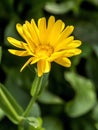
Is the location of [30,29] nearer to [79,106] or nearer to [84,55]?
[79,106]

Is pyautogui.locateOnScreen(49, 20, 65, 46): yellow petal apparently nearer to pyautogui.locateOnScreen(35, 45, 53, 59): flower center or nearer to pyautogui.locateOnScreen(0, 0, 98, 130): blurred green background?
pyautogui.locateOnScreen(35, 45, 53, 59): flower center

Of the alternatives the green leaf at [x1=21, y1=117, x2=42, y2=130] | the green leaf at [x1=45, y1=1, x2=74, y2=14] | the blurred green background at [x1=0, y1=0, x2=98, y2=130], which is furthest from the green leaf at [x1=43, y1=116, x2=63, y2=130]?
the green leaf at [x1=21, y1=117, x2=42, y2=130]

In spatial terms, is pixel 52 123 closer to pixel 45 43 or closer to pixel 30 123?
pixel 30 123

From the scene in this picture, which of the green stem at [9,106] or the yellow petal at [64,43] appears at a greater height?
the yellow petal at [64,43]

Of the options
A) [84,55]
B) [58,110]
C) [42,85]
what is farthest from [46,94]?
[42,85]

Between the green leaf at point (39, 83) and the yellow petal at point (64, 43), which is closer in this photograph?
the yellow petal at point (64, 43)

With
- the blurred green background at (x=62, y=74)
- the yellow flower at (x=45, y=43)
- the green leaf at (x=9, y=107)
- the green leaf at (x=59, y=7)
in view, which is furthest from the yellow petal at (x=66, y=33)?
the green leaf at (x=59, y=7)

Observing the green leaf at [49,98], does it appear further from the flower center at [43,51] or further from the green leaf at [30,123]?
the flower center at [43,51]

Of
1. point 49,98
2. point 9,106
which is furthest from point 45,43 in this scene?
point 49,98
